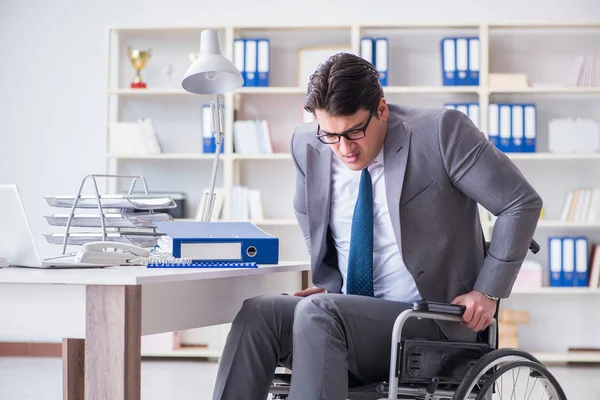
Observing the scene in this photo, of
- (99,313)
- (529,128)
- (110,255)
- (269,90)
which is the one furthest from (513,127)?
(99,313)

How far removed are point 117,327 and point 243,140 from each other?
350cm

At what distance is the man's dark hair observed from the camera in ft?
5.93

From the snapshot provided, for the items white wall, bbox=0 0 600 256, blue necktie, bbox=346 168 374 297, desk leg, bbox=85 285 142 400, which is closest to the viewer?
desk leg, bbox=85 285 142 400

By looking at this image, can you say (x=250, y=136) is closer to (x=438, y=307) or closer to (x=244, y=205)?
(x=244, y=205)

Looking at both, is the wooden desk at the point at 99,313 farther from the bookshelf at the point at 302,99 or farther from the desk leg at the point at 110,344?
the bookshelf at the point at 302,99

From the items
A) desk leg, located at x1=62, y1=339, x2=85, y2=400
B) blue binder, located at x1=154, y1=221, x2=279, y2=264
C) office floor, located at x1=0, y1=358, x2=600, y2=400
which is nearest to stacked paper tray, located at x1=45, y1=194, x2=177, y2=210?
blue binder, located at x1=154, y1=221, x2=279, y2=264

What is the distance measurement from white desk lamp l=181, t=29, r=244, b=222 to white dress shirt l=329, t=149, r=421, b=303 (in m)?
0.41

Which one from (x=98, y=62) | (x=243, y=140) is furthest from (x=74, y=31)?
(x=243, y=140)

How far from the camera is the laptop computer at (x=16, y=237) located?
169 centimetres

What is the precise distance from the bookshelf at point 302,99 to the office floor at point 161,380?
0.21 metres

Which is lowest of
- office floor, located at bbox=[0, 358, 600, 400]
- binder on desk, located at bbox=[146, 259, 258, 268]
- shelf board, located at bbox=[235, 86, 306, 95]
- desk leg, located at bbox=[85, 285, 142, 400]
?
office floor, located at bbox=[0, 358, 600, 400]

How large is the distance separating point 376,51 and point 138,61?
137cm

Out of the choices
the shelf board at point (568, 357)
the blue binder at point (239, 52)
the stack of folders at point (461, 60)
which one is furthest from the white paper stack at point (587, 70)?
the blue binder at point (239, 52)

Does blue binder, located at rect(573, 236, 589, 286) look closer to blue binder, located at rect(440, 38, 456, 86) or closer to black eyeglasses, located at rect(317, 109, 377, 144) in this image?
blue binder, located at rect(440, 38, 456, 86)
